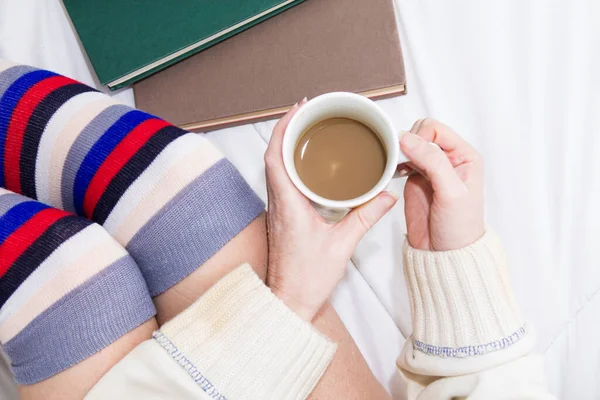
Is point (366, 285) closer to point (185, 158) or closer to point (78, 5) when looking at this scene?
point (185, 158)

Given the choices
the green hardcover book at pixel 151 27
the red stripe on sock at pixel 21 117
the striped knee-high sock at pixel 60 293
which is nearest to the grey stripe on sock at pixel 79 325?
the striped knee-high sock at pixel 60 293

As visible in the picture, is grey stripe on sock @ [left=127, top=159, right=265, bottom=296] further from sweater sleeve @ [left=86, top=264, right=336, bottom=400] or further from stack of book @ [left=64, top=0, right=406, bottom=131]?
stack of book @ [left=64, top=0, right=406, bottom=131]

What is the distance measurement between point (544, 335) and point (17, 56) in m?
0.98

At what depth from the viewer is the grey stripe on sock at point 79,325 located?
2.01 feet

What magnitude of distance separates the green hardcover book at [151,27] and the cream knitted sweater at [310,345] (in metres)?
0.41

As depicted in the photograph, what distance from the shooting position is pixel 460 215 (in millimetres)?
599

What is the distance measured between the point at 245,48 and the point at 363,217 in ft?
1.29

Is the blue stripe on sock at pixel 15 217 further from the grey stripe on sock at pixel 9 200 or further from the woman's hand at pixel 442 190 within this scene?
the woman's hand at pixel 442 190

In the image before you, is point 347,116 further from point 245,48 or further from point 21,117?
point 21,117

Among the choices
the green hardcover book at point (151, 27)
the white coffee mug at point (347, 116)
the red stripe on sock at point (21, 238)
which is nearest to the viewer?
the white coffee mug at point (347, 116)

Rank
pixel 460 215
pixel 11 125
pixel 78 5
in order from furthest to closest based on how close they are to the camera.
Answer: pixel 78 5, pixel 11 125, pixel 460 215

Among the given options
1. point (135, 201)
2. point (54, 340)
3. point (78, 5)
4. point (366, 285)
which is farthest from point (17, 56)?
point (366, 285)

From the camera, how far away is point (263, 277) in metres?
0.68

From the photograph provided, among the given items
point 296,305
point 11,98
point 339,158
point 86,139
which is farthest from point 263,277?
point 11,98
